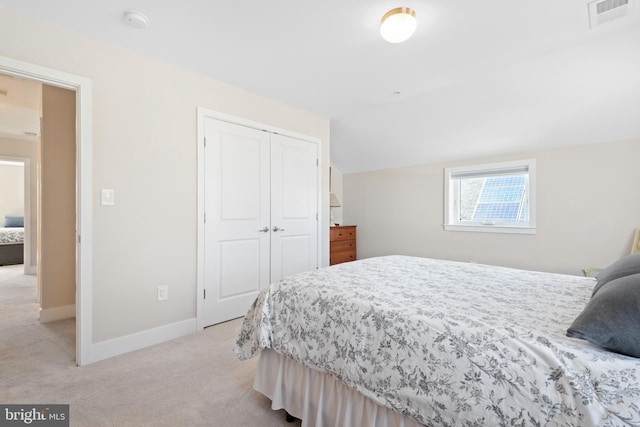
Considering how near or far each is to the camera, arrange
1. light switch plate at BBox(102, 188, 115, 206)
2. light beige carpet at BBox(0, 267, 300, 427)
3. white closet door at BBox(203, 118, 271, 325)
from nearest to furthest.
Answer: light beige carpet at BBox(0, 267, 300, 427) < light switch plate at BBox(102, 188, 115, 206) < white closet door at BBox(203, 118, 271, 325)

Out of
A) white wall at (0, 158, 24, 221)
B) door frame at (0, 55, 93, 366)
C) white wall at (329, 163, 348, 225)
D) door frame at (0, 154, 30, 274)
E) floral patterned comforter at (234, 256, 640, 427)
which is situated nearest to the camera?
floral patterned comforter at (234, 256, 640, 427)

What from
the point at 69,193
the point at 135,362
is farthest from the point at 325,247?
the point at 69,193

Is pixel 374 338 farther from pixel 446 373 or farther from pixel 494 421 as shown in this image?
pixel 494 421

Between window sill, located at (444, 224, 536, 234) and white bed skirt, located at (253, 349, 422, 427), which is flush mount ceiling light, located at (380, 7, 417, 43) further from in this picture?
window sill, located at (444, 224, 536, 234)

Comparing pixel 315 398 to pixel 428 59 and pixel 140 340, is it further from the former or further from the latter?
pixel 428 59

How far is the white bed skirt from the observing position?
1.18m

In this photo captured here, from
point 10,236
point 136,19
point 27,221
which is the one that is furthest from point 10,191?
point 136,19

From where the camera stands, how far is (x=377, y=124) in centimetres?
396

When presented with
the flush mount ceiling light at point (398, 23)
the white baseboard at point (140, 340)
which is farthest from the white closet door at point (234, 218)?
the flush mount ceiling light at point (398, 23)

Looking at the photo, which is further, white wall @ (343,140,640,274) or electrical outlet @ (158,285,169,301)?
white wall @ (343,140,640,274)

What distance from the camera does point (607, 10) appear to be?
1.92m

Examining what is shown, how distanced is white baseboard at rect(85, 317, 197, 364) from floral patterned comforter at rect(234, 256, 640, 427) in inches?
48.1

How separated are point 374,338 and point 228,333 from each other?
189cm

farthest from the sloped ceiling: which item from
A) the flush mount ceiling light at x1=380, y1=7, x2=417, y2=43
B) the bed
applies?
the bed
